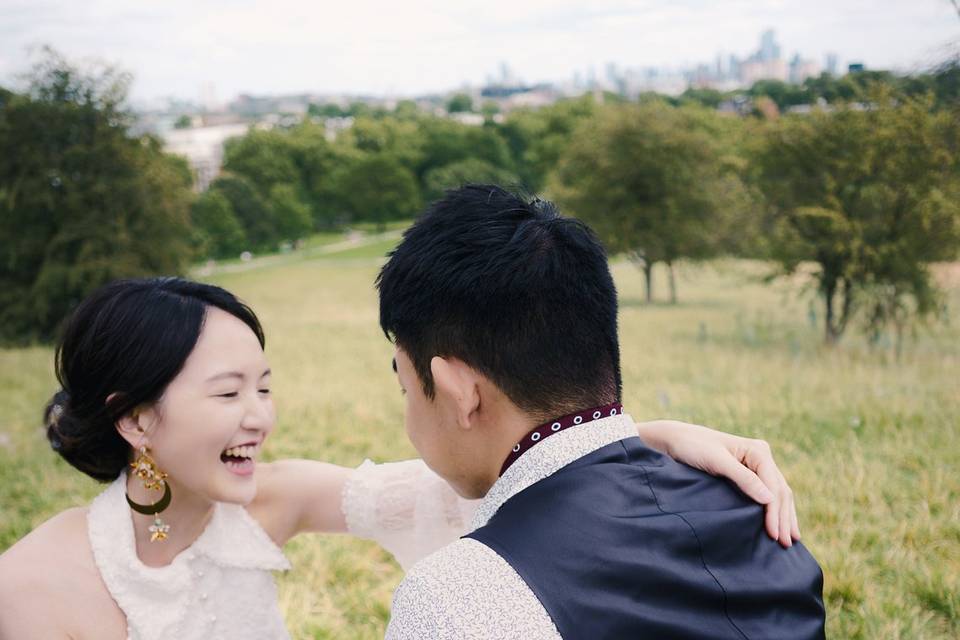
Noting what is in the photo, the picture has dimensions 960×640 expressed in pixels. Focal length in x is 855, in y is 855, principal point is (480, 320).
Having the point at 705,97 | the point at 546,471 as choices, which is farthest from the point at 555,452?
the point at 705,97

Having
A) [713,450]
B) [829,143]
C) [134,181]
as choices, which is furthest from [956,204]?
[134,181]

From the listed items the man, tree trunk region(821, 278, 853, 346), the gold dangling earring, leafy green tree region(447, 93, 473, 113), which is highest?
leafy green tree region(447, 93, 473, 113)

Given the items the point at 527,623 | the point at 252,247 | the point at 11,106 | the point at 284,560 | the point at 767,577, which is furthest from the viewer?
the point at 252,247

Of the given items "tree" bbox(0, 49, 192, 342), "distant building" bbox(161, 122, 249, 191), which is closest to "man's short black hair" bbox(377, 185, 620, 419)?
"tree" bbox(0, 49, 192, 342)

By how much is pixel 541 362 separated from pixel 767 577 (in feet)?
1.97

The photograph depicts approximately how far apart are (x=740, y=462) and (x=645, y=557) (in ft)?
2.41

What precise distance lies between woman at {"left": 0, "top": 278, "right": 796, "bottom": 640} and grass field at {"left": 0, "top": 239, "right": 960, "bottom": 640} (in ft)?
3.65

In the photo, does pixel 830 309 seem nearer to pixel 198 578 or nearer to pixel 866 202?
pixel 866 202

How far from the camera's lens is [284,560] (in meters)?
2.75

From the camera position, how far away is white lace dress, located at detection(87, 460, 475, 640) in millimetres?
2588

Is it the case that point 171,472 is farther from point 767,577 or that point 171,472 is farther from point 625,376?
point 625,376

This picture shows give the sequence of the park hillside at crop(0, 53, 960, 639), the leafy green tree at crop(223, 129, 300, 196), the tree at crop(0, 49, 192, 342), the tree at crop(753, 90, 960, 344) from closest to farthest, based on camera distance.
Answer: the park hillside at crop(0, 53, 960, 639)
the tree at crop(753, 90, 960, 344)
the tree at crop(0, 49, 192, 342)
the leafy green tree at crop(223, 129, 300, 196)

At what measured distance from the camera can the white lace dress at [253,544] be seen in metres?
2.59

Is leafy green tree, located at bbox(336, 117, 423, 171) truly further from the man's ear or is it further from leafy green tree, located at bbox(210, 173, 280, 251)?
the man's ear
